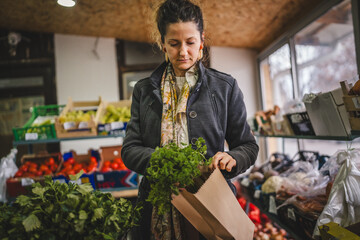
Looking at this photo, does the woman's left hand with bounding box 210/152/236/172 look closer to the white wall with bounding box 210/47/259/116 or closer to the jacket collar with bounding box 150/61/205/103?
the jacket collar with bounding box 150/61/205/103

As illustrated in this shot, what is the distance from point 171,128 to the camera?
116 cm

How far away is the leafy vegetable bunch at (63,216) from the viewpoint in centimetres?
78

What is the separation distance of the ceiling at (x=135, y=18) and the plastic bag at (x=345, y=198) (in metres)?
1.90

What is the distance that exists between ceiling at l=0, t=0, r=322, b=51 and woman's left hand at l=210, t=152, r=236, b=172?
201 cm

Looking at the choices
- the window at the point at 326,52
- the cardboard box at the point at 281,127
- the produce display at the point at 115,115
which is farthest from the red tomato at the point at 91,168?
the window at the point at 326,52

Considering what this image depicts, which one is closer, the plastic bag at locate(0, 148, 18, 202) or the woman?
the woman

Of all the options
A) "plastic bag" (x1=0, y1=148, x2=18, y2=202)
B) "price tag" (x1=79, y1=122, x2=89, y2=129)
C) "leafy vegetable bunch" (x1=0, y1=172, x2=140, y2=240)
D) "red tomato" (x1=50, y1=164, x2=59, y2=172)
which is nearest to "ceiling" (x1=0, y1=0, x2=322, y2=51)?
"price tag" (x1=79, y1=122, x2=89, y2=129)

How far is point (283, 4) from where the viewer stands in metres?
2.78

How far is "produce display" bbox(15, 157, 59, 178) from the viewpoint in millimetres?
2754

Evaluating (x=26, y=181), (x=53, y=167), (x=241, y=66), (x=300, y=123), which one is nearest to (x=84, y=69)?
(x=53, y=167)

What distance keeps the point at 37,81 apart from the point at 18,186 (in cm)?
237

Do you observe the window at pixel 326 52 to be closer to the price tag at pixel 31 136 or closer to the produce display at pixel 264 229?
the produce display at pixel 264 229

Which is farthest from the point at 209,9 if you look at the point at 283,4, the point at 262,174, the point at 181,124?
the point at 181,124

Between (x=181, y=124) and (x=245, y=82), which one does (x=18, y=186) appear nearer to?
(x=181, y=124)
